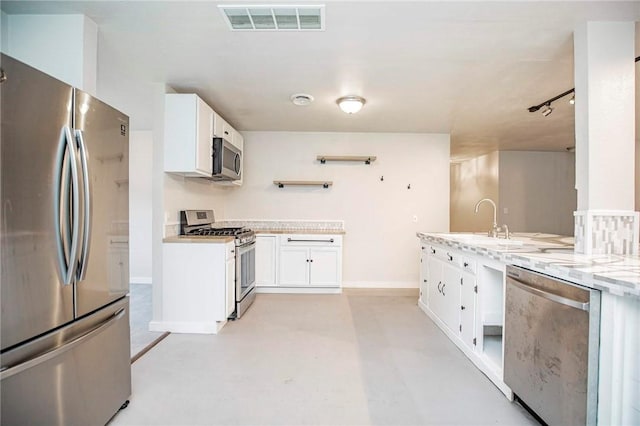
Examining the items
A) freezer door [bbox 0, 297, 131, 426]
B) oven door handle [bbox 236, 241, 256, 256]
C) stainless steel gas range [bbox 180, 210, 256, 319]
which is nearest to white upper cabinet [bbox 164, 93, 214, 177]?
stainless steel gas range [bbox 180, 210, 256, 319]

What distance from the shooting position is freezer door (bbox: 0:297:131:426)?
1171 millimetres

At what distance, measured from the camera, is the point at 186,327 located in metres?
3.02

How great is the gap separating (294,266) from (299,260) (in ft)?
0.36

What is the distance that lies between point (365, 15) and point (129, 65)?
6.82 feet

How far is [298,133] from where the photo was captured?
4844mm

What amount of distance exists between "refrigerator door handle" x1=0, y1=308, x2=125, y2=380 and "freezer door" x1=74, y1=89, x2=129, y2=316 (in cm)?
10

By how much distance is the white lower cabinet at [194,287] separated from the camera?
118 inches

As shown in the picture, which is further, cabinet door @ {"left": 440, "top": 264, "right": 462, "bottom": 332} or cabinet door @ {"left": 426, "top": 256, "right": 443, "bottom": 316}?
cabinet door @ {"left": 426, "top": 256, "right": 443, "bottom": 316}

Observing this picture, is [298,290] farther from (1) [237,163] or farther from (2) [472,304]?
(2) [472,304]

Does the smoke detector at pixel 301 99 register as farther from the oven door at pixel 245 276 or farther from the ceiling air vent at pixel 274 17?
the oven door at pixel 245 276

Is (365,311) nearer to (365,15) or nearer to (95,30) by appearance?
(365,15)

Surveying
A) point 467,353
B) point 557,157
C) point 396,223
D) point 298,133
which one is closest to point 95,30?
point 298,133

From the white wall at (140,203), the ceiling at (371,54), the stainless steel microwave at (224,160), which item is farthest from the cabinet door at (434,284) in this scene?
the white wall at (140,203)

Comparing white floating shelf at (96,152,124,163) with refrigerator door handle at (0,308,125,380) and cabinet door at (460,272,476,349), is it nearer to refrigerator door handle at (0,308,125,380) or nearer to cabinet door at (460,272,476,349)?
refrigerator door handle at (0,308,125,380)
